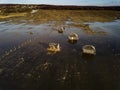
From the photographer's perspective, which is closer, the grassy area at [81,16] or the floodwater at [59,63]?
the floodwater at [59,63]

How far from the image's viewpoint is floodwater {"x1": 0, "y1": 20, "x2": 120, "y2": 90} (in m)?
14.8

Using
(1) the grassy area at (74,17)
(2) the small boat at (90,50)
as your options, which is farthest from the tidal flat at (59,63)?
(1) the grassy area at (74,17)

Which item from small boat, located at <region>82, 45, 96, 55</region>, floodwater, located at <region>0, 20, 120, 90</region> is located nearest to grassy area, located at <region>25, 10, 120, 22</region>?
floodwater, located at <region>0, 20, 120, 90</region>

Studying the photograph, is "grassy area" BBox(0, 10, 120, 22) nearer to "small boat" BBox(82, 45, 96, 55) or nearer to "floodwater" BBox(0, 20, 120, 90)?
"floodwater" BBox(0, 20, 120, 90)

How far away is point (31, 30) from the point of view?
3169 centimetres

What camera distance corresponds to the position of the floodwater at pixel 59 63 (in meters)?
14.8

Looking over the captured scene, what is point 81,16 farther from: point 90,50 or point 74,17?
point 90,50

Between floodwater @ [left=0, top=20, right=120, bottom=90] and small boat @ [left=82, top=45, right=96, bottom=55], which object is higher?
small boat @ [left=82, top=45, right=96, bottom=55]

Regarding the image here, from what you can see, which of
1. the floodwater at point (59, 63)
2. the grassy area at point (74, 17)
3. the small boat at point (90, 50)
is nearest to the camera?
the floodwater at point (59, 63)

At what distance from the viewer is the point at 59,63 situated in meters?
18.3

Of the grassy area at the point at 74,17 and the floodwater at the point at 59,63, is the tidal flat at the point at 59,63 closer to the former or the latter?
the floodwater at the point at 59,63

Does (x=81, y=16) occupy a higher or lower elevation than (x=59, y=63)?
lower

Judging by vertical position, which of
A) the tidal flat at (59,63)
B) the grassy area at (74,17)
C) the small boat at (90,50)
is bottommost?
the grassy area at (74,17)

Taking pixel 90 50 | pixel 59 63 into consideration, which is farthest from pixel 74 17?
pixel 59 63
